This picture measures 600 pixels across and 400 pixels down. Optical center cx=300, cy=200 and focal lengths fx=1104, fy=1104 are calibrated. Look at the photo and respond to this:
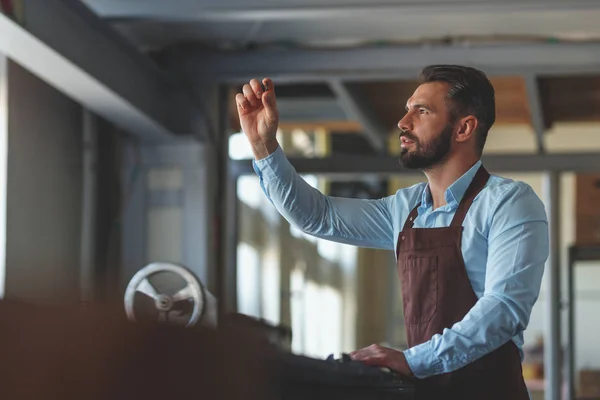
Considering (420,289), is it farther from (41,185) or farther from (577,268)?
(577,268)

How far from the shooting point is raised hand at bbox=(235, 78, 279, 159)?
6.24 ft

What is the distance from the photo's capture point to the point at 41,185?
5324 mm

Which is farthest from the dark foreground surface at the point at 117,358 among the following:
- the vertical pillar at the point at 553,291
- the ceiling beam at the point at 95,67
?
the vertical pillar at the point at 553,291

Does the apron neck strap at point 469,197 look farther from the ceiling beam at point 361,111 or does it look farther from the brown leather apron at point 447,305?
the ceiling beam at point 361,111

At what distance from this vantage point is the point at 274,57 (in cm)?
611

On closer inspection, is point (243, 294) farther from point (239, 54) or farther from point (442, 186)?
point (442, 186)

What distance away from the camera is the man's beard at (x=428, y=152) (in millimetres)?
1943

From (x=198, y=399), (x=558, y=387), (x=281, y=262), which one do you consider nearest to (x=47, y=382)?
(x=198, y=399)

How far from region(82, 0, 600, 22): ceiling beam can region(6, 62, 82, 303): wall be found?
2.16 feet

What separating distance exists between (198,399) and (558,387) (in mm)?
5723

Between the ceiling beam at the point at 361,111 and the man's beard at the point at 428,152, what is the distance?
4.31m

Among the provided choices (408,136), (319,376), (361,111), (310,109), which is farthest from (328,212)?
(310,109)

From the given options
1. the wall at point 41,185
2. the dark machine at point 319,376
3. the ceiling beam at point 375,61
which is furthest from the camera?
the ceiling beam at point 375,61

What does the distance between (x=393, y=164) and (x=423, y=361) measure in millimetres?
4905
